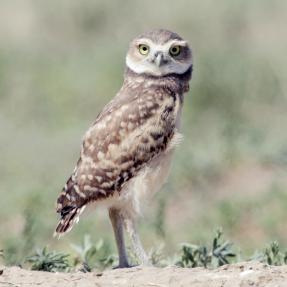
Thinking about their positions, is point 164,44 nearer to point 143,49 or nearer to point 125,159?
point 143,49

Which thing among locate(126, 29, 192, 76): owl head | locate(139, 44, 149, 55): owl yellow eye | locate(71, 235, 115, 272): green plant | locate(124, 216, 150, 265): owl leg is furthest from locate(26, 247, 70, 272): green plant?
locate(139, 44, 149, 55): owl yellow eye

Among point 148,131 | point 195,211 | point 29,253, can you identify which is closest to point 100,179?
point 148,131

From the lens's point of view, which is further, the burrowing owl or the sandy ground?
the burrowing owl

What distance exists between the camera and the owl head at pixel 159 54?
900 centimetres

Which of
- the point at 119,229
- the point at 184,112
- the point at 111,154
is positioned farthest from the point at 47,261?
the point at 184,112

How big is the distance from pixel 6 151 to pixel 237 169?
3.39 meters

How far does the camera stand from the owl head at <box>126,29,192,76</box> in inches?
354

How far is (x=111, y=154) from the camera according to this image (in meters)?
8.54

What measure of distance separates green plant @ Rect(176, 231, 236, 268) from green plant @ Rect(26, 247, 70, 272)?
30.3 inches

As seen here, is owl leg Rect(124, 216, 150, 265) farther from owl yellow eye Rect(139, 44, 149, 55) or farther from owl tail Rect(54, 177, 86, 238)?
owl yellow eye Rect(139, 44, 149, 55)

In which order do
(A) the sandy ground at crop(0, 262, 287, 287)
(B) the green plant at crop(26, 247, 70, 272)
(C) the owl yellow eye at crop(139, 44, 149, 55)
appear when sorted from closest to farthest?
(A) the sandy ground at crop(0, 262, 287, 287) → (B) the green plant at crop(26, 247, 70, 272) → (C) the owl yellow eye at crop(139, 44, 149, 55)

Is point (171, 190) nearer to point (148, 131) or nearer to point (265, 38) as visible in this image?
point (148, 131)

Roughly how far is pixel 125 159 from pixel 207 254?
81 centimetres

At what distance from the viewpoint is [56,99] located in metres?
18.0
